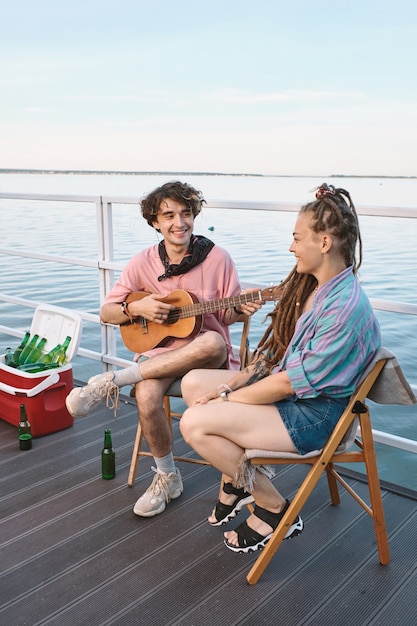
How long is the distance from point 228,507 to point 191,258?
1003 mm

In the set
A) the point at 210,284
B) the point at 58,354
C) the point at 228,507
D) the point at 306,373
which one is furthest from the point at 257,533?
the point at 58,354

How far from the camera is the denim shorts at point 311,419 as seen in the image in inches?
75.6

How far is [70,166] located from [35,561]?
20.6 meters

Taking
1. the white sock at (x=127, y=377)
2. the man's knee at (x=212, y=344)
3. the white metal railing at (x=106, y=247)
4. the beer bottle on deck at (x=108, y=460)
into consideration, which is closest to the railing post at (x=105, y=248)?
the white metal railing at (x=106, y=247)

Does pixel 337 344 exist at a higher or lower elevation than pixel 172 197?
lower

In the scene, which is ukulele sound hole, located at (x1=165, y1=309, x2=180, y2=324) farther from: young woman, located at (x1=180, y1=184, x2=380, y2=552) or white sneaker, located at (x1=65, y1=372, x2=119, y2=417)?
young woman, located at (x1=180, y1=184, x2=380, y2=552)

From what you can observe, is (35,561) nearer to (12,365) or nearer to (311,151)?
(12,365)

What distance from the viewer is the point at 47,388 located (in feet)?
10.3

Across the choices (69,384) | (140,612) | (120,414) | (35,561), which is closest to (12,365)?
(69,384)

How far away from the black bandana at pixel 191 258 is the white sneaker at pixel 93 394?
0.50 meters

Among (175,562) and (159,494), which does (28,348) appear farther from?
(175,562)

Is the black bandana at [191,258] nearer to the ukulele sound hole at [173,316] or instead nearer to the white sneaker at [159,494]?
the ukulele sound hole at [173,316]

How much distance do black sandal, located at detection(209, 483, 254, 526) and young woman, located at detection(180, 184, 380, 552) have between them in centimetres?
15

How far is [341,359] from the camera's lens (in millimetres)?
1854
